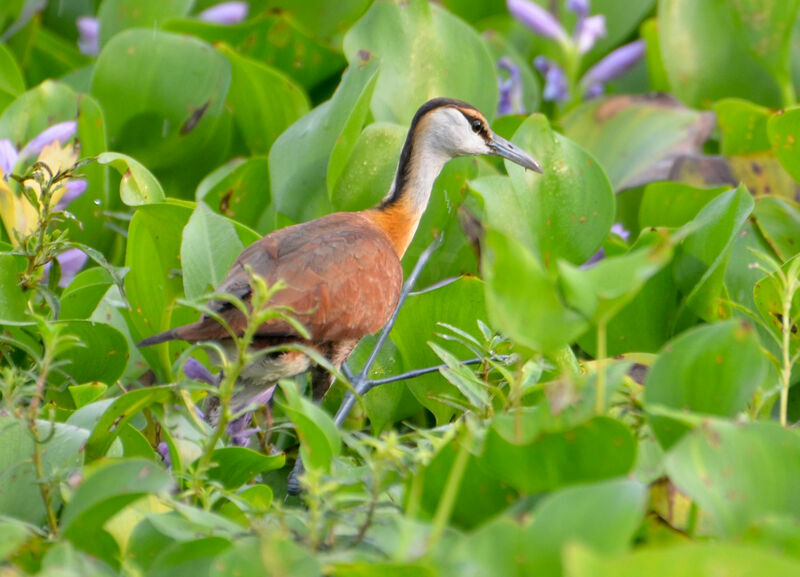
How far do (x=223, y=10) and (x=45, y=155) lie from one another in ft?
5.79

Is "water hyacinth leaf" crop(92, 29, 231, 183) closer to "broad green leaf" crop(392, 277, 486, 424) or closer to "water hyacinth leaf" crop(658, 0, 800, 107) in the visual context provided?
"broad green leaf" crop(392, 277, 486, 424)

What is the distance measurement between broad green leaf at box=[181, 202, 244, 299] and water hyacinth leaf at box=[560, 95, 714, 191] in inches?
51.2

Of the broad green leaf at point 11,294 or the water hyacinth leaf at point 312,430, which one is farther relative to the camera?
the broad green leaf at point 11,294

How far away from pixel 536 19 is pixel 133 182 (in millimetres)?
1975

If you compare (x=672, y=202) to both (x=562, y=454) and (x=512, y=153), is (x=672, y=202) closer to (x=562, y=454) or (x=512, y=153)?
(x=512, y=153)

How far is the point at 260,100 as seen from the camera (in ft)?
11.0

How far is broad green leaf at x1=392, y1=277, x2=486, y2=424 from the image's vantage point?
8.00 ft

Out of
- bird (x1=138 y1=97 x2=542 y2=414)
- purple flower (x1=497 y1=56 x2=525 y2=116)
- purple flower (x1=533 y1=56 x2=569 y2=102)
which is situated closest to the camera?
bird (x1=138 y1=97 x2=542 y2=414)

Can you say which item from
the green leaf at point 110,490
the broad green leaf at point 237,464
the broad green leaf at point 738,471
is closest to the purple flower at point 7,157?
the broad green leaf at point 237,464

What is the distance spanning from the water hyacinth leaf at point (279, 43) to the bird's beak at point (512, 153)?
2.92 ft

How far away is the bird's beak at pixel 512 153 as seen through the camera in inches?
104

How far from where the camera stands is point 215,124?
11.0 feet

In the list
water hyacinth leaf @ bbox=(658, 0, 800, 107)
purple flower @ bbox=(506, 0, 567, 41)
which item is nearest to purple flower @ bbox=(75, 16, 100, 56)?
purple flower @ bbox=(506, 0, 567, 41)

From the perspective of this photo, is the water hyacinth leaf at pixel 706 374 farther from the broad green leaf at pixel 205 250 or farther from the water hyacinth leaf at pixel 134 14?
the water hyacinth leaf at pixel 134 14
